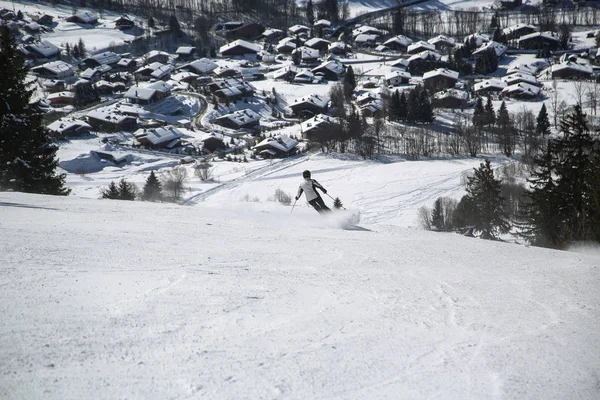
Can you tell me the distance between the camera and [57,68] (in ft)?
265

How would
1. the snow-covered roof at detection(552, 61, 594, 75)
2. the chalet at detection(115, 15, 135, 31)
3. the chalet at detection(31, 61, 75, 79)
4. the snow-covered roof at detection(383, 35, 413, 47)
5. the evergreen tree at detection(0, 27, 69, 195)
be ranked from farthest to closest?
the chalet at detection(115, 15, 135, 31), the snow-covered roof at detection(383, 35, 413, 47), the chalet at detection(31, 61, 75, 79), the snow-covered roof at detection(552, 61, 594, 75), the evergreen tree at detection(0, 27, 69, 195)

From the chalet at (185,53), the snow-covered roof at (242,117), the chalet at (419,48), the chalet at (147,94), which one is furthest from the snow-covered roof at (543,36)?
the chalet at (147,94)

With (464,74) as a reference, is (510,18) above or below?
above

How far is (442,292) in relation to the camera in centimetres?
575

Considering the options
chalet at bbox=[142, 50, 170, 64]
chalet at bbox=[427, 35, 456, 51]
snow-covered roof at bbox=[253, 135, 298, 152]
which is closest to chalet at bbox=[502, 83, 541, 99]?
snow-covered roof at bbox=[253, 135, 298, 152]

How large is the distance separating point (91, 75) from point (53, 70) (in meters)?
6.27

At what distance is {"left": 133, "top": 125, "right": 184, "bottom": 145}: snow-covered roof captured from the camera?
176 feet

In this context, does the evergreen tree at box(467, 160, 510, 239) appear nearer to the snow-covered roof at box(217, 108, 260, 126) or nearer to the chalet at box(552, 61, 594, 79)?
the snow-covered roof at box(217, 108, 260, 126)

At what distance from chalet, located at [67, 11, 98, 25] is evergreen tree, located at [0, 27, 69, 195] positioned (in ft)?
336

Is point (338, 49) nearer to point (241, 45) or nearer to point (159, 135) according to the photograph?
point (241, 45)

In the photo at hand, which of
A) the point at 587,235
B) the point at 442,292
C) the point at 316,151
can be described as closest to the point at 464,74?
the point at 316,151

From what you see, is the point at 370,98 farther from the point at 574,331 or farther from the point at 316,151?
the point at 574,331

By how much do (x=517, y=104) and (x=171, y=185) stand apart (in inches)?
1882

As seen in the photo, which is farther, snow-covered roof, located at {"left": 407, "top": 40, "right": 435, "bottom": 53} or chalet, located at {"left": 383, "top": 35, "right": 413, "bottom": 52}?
chalet, located at {"left": 383, "top": 35, "right": 413, "bottom": 52}
